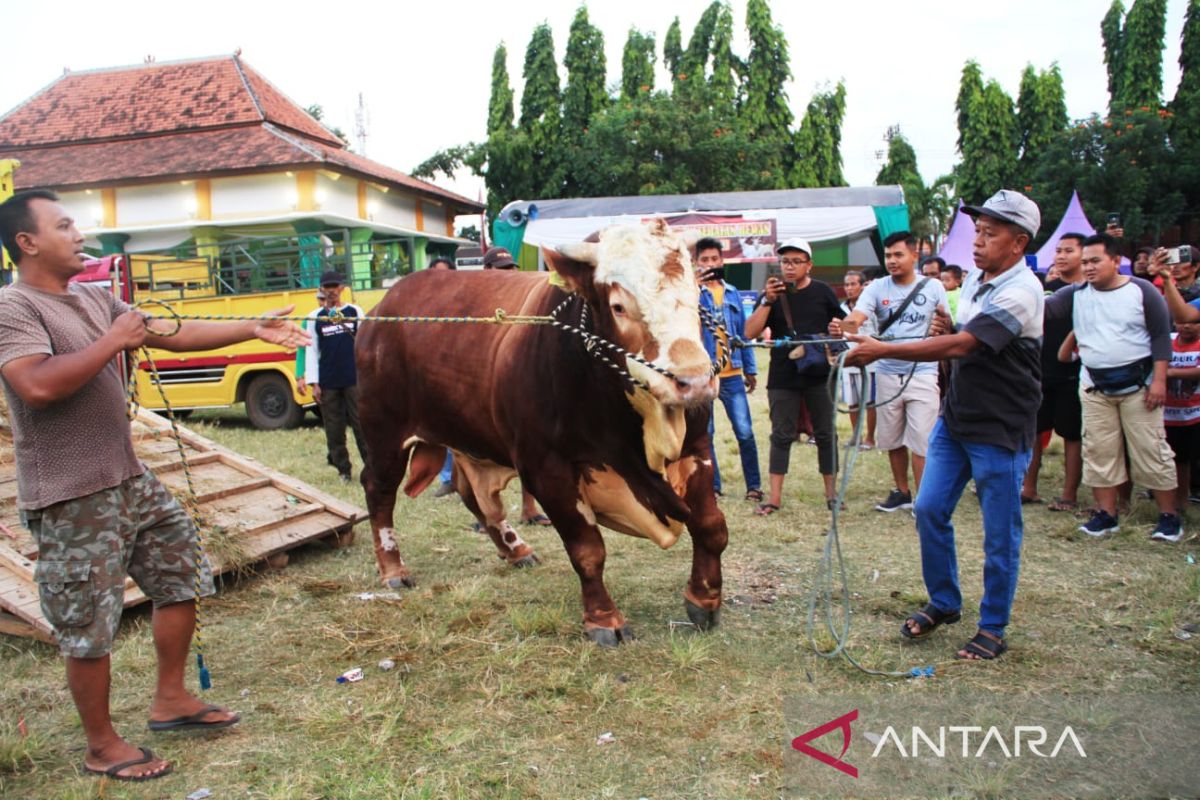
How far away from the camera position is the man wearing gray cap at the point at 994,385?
11.6 feet

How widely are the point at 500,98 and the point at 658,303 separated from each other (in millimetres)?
27339

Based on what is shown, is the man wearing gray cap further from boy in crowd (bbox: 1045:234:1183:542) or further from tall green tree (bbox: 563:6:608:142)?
tall green tree (bbox: 563:6:608:142)

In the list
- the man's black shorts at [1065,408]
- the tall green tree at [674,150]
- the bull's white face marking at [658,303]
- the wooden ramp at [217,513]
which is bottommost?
the wooden ramp at [217,513]

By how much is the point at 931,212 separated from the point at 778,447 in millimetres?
32175

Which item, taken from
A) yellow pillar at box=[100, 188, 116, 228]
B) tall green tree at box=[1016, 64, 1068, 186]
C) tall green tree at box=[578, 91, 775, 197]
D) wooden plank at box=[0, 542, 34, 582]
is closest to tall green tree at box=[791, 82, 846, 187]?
tall green tree at box=[578, 91, 775, 197]

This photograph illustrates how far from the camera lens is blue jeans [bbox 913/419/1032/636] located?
367 centimetres

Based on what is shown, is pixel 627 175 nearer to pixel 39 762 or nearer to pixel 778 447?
pixel 778 447

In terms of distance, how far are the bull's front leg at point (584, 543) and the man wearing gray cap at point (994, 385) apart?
150 cm

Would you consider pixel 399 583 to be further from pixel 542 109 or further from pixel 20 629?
pixel 542 109

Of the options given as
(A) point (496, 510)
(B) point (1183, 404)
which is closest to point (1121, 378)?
(B) point (1183, 404)

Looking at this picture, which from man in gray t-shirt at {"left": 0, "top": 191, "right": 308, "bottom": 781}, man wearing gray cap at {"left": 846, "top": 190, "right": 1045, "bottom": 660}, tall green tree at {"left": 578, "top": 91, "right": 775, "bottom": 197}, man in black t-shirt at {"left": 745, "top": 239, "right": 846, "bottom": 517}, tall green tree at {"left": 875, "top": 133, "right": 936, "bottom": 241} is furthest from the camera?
tall green tree at {"left": 875, "top": 133, "right": 936, "bottom": 241}

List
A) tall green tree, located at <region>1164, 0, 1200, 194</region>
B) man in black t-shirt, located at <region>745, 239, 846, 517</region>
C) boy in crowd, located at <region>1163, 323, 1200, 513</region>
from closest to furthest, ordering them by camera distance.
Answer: boy in crowd, located at <region>1163, 323, 1200, 513</region>, man in black t-shirt, located at <region>745, 239, 846, 517</region>, tall green tree, located at <region>1164, 0, 1200, 194</region>

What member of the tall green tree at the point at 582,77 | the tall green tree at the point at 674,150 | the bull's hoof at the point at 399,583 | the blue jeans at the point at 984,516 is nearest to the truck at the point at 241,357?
the bull's hoof at the point at 399,583

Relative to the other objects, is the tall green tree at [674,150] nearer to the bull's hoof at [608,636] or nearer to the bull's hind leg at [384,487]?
the bull's hind leg at [384,487]
